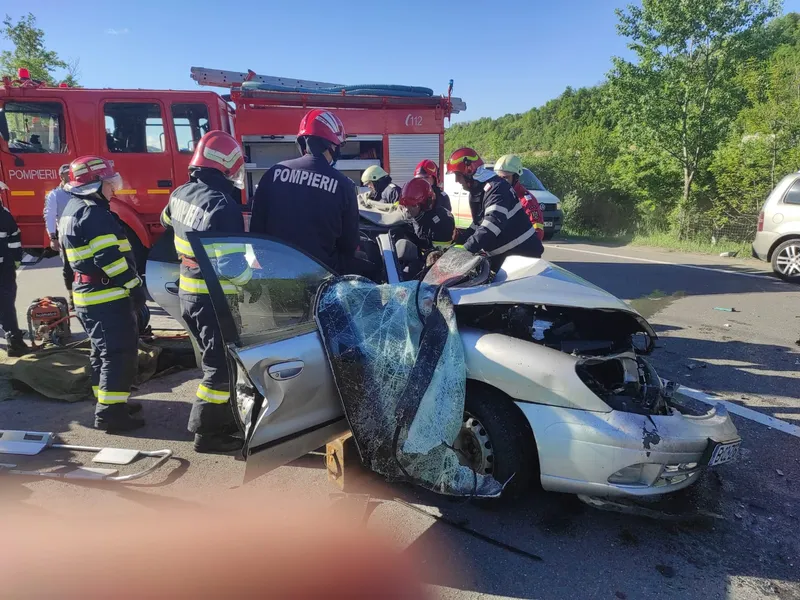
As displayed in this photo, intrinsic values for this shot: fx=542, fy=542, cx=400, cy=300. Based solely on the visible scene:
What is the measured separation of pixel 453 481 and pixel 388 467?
1.01 feet

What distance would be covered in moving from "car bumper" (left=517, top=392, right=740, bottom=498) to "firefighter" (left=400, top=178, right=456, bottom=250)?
2346 millimetres

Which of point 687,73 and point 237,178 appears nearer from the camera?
point 237,178

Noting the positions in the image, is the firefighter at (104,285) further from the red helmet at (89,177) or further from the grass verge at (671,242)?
the grass verge at (671,242)

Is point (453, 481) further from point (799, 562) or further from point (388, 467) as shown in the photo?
point (799, 562)

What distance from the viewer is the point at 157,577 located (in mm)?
2340

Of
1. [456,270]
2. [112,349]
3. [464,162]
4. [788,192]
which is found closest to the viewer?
[456,270]

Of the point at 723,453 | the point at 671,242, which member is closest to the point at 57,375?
the point at 723,453

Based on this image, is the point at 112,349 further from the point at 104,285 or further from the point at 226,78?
the point at 226,78

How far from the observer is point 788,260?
881 cm

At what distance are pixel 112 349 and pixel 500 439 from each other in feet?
9.08

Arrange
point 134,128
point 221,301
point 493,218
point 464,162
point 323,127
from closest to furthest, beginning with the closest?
point 221,301 < point 323,127 < point 493,218 < point 464,162 < point 134,128

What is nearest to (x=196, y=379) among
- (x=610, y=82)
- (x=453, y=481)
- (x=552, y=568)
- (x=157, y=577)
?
(x=157, y=577)

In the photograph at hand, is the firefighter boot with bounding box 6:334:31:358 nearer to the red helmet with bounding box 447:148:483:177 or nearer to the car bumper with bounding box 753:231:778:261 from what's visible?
the red helmet with bounding box 447:148:483:177

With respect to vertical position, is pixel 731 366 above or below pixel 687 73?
below
